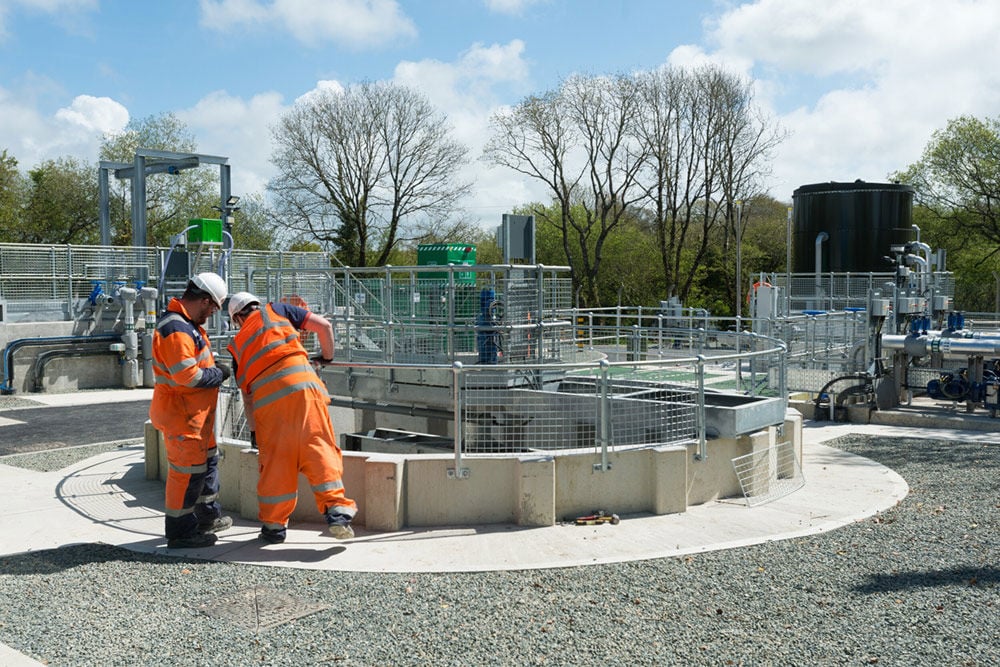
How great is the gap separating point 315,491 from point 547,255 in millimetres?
45645

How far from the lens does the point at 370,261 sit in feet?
144

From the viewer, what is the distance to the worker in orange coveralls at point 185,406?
22.4ft

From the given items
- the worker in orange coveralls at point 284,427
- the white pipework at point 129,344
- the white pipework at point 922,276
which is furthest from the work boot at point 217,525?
the white pipework at point 922,276

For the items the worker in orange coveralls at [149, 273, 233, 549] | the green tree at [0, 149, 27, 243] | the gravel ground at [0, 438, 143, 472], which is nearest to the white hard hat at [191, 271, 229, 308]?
the worker in orange coveralls at [149, 273, 233, 549]

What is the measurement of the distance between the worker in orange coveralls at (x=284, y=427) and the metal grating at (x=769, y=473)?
13.0 ft

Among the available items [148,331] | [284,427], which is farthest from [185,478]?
[148,331]

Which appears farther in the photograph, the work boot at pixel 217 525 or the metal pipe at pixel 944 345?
the metal pipe at pixel 944 345

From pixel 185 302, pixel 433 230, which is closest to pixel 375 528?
pixel 185 302

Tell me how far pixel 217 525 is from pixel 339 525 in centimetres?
122

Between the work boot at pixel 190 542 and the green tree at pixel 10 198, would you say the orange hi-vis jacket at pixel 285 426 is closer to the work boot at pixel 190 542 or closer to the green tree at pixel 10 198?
the work boot at pixel 190 542

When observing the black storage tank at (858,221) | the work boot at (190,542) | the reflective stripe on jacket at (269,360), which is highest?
the black storage tank at (858,221)

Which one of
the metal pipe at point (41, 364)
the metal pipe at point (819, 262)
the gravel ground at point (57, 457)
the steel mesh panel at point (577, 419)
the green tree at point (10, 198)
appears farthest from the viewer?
the green tree at point (10, 198)

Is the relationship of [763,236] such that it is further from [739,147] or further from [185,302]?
[185,302]

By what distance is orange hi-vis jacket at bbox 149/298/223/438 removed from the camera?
6793mm
